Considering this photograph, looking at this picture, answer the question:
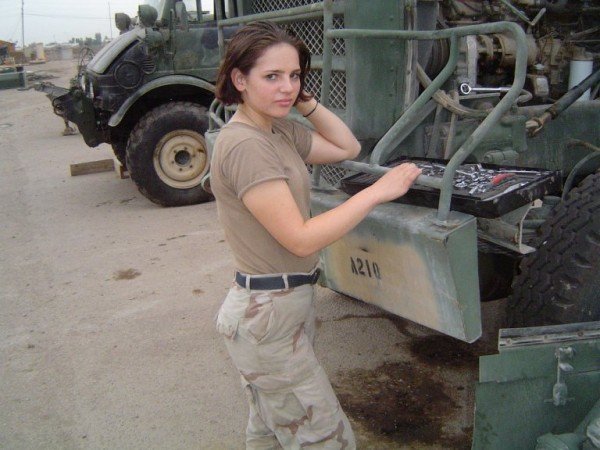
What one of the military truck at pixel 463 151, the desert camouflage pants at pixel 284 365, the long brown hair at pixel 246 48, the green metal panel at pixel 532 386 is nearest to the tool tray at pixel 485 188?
the military truck at pixel 463 151

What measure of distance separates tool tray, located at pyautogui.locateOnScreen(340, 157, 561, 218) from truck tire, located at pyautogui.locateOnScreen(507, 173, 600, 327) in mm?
146

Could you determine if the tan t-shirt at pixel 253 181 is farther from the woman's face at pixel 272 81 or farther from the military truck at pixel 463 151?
the military truck at pixel 463 151

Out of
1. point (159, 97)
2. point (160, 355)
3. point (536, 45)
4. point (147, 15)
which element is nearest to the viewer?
point (160, 355)

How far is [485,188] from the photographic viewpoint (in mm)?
2061

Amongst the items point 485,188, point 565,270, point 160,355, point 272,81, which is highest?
point 272,81

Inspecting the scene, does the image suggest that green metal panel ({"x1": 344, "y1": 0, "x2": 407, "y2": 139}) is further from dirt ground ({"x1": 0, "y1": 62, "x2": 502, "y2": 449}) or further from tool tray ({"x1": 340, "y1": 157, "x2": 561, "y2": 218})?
dirt ground ({"x1": 0, "y1": 62, "x2": 502, "y2": 449})

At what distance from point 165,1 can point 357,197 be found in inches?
210

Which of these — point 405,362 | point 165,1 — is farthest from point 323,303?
point 165,1

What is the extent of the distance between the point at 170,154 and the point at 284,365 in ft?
15.4

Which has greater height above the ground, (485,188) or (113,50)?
(113,50)

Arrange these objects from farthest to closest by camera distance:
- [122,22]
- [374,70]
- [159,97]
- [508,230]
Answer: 1. [122,22]
2. [159,97]
3. [374,70]
4. [508,230]

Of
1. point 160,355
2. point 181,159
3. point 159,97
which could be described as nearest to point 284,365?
point 160,355

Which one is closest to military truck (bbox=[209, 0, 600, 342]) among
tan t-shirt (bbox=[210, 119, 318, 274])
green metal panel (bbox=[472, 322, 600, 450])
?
green metal panel (bbox=[472, 322, 600, 450])

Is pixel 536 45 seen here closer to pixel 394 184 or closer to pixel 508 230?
pixel 508 230
